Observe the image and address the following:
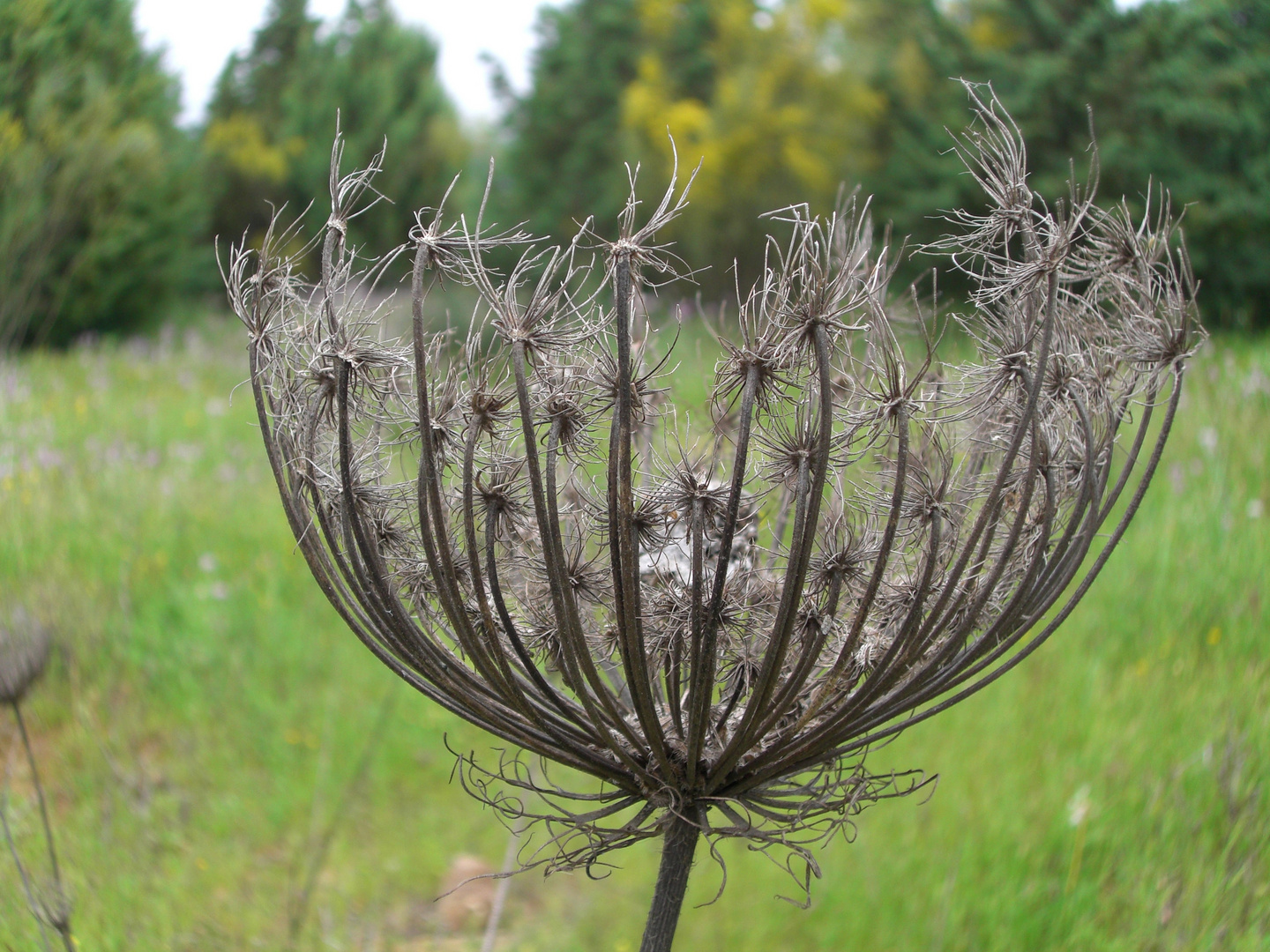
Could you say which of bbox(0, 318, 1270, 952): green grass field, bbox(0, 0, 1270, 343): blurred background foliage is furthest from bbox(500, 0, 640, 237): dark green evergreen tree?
bbox(0, 318, 1270, 952): green grass field

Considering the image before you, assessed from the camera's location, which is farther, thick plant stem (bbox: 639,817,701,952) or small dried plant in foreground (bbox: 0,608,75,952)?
small dried plant in foreground (bbox: 0,608,75,952)

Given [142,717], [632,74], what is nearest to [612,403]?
[142,717]

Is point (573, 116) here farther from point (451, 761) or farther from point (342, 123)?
point (451, 761)

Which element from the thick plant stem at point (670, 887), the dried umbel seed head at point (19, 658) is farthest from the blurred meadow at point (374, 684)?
the thick plant stem at point (670, 887)

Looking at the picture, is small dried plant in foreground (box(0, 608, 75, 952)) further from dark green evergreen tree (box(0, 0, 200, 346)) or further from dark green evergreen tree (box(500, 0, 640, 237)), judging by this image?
dark green evergreen tree (box(500, 0, 640, 237))

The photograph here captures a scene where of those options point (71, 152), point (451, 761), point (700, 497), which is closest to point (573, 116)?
point (451, 761)

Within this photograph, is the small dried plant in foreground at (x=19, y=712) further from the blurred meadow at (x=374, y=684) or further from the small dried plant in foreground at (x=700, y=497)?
the small dried plant in foreground at (x=700, y=497)

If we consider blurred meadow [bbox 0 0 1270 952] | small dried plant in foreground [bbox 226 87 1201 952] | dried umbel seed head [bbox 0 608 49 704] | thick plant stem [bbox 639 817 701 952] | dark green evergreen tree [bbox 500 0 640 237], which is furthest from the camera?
dark green evergreen tree [bbox 500 0 640 237]
